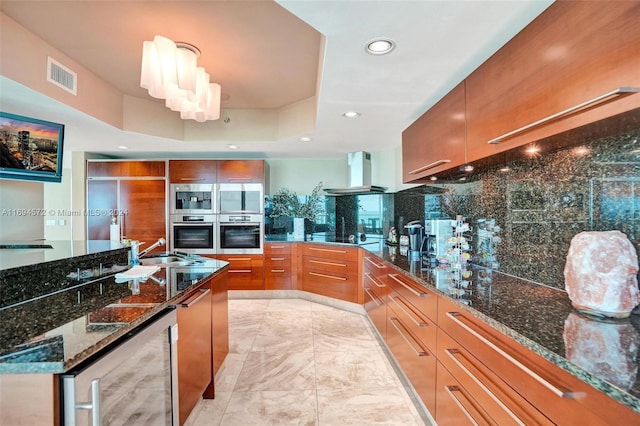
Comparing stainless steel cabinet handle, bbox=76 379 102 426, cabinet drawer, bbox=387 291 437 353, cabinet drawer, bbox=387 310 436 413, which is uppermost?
stainless steel cabinet handle, bbox=76 379 102 426

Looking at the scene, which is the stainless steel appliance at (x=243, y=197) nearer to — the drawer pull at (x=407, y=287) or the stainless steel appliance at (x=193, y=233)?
the stainless steel appliance at (x=193, y=233)

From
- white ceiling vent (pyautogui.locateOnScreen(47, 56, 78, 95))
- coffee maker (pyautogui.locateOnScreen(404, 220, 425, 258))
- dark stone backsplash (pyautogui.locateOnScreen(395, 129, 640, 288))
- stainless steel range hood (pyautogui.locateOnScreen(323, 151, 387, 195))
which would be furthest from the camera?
stainless steel range hood (pyautogui.locateOnScreen(323, 151, 387, 195))

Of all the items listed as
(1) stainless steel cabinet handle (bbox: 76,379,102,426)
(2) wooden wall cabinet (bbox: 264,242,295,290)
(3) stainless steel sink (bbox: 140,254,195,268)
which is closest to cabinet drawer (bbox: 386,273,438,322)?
(1) stainless steel cabinet handle (bbox: 76,379,102,426)

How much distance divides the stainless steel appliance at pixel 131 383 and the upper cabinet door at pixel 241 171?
3.12 meters

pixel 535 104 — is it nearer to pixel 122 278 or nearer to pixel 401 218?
pixel 122 278

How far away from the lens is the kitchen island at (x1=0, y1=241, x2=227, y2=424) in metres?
0.77

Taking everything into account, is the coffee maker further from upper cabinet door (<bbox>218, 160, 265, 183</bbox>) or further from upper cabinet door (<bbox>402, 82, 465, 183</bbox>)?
upper cabinet door (<bbox>218, 160, 265, 183</bbox>)

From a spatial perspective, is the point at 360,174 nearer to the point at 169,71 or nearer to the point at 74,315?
the point at 169,71

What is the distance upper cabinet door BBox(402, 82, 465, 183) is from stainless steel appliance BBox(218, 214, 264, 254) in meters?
2.42

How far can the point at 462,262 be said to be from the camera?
2.23 metres

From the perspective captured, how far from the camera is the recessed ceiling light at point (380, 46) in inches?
57.4

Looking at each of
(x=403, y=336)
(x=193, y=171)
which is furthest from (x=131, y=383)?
(x=193, y=171)

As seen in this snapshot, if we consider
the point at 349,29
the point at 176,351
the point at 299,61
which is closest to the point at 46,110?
the point at 299,61

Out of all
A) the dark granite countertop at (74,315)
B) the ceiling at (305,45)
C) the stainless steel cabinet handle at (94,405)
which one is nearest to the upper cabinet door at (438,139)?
the ceiling at (305,45)
